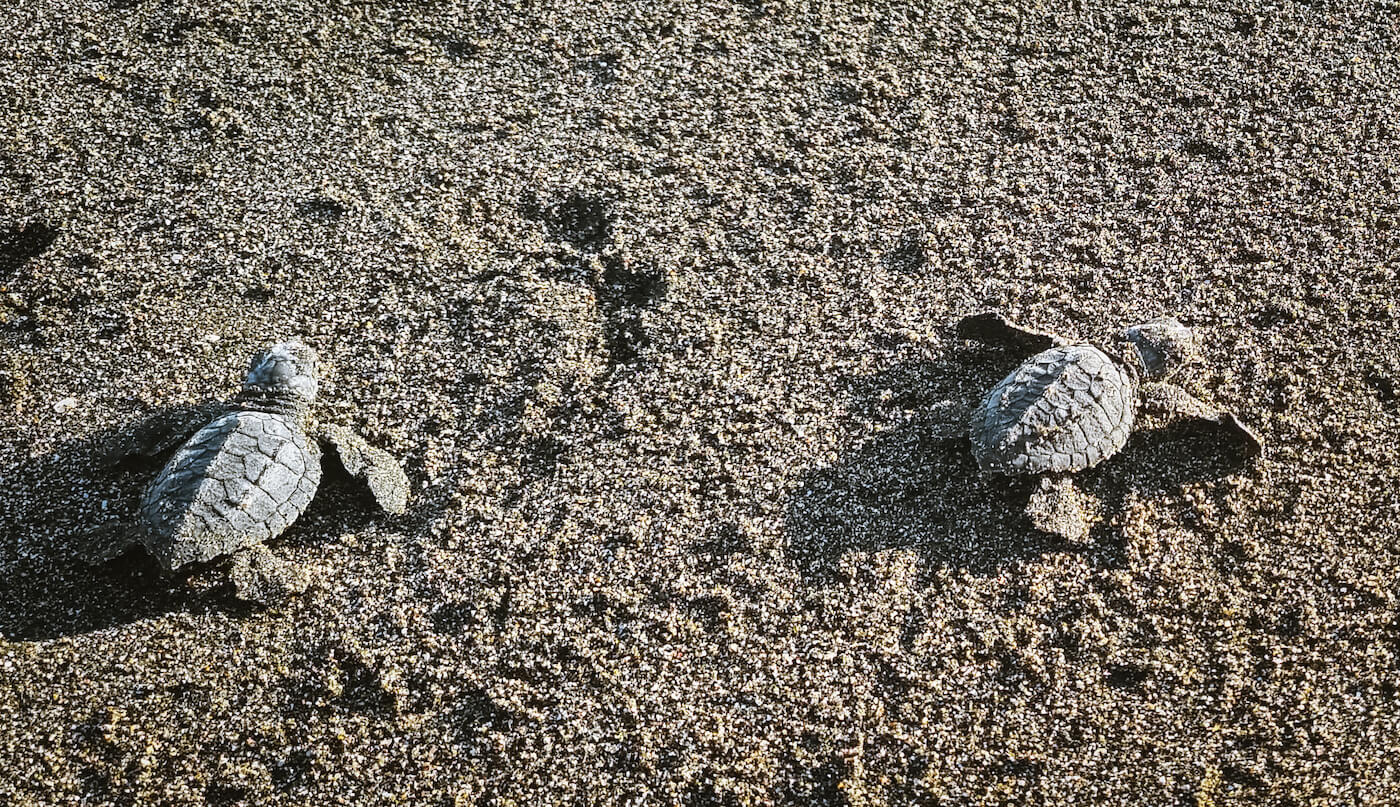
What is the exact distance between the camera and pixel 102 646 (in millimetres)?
1814

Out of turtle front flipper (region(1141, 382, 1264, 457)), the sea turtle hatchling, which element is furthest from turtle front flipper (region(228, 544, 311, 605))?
turtle front flipper (region(1141, 382, 1264, 457))

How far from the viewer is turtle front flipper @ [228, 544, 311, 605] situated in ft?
6.16

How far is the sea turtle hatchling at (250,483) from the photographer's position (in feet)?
6.04

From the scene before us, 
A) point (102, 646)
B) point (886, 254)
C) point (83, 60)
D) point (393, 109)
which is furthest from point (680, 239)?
point (83, 60)

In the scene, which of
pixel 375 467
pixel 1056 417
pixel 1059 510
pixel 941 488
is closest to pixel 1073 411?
pixel 1056 417

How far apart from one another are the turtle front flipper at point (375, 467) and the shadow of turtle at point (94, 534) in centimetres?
4

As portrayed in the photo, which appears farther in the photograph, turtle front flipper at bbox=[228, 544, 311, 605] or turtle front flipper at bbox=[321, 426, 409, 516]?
turtle front flipper at bbox=[321, 426, 409, 516]

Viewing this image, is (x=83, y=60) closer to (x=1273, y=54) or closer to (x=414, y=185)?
(x=414, y=185)

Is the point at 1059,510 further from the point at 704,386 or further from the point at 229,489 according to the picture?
the point at 229,489

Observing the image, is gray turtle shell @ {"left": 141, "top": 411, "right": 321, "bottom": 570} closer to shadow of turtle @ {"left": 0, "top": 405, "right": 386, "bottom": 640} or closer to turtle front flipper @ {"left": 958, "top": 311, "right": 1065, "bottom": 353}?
shadow of turtle @ {"left": 0, "top": 405, "right": 386, "bottom": 640}

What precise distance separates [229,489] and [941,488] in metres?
1.41

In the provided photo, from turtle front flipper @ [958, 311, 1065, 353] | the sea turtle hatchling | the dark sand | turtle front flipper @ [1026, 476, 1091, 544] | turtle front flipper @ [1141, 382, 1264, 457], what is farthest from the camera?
turtle front flipper @ [958, 311, 1065, 353]

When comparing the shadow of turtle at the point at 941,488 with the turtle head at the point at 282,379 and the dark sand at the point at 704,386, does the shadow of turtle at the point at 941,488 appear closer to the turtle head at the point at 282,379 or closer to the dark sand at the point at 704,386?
the dark sand at the point at 704,386

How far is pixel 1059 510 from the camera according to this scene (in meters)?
1.97
